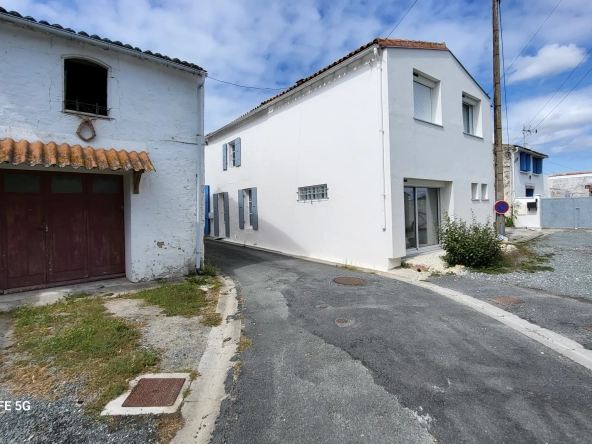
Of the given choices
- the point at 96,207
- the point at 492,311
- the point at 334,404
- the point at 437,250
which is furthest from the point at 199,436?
the point at 437,250

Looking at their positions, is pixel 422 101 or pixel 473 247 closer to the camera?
pixel 473 247

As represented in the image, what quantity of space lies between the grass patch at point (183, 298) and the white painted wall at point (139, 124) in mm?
952

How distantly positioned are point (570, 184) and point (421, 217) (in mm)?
29239

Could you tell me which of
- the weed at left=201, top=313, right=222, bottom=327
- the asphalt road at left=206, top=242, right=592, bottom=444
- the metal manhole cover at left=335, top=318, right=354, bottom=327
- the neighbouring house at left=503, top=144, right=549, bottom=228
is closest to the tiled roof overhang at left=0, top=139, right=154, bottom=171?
the weed at left=201, top=313, right=222, bottom=327

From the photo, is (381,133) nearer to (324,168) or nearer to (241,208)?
(324,168)

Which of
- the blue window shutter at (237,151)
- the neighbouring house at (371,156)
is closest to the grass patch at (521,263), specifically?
the neighbouring house at (371,156)

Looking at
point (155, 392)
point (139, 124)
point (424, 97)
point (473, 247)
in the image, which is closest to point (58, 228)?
point (139, 124)

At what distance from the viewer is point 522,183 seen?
21.4 m

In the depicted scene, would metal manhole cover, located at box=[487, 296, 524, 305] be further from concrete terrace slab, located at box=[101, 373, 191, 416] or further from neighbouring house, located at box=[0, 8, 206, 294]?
neighbouring house, located at box=[0, 8, 206, 294]

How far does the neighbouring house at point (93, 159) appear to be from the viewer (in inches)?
221

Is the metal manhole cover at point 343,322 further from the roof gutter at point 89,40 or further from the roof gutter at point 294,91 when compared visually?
the roof gutter at point 294,91

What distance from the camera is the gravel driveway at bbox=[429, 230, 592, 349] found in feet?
14.5

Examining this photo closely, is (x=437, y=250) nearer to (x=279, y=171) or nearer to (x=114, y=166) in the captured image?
(x=279, y=171)

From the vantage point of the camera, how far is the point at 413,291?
6.27m
